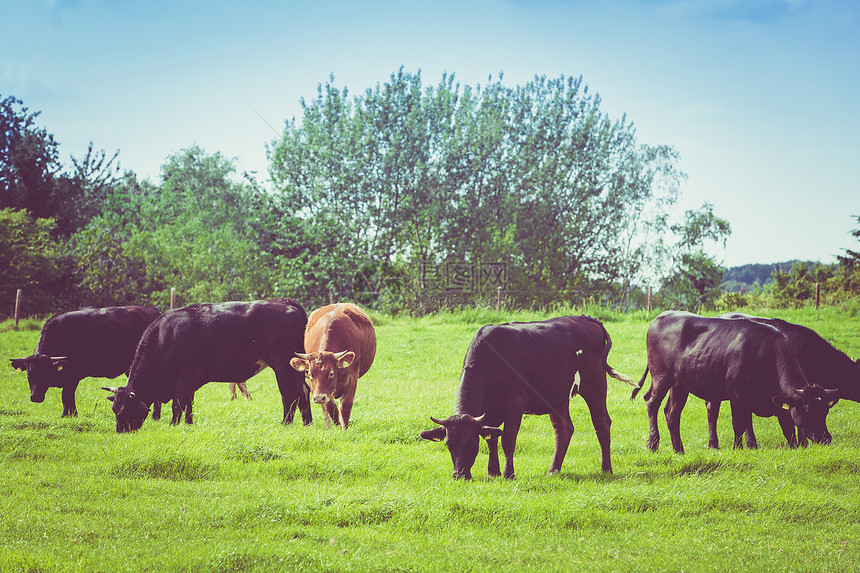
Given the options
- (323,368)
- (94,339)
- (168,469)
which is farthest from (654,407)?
(94,339)

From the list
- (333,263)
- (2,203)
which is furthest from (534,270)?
(2,203)

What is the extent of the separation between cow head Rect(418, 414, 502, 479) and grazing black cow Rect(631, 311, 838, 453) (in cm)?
403

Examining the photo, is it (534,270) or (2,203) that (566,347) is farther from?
(2,203)

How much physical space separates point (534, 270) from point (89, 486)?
131ft

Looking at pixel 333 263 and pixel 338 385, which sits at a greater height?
pixel 333 263

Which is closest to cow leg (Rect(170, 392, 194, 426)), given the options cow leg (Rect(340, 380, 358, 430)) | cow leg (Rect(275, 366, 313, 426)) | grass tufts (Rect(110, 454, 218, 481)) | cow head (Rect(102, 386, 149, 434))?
cow head (Rect(102, 386, 149, 434))

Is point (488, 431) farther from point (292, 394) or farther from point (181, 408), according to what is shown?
point (181, 408)

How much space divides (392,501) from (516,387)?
2.12 metres

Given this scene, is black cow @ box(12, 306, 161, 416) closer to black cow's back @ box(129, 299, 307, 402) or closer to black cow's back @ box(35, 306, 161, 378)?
black cow's back @ box(35, 306, 161, 378)

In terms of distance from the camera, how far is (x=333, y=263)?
38719mm

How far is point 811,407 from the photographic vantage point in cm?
993

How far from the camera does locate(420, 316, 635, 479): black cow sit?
309 inches

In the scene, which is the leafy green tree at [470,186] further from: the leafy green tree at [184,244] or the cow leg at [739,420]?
the cow leg at [739,420]

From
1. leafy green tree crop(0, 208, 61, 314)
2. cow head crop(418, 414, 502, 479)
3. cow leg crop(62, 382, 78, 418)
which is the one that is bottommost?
cow leg crop(62, 382, 78, 418)
